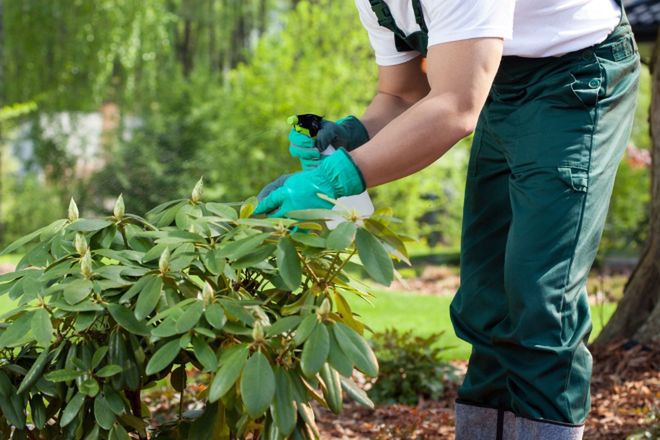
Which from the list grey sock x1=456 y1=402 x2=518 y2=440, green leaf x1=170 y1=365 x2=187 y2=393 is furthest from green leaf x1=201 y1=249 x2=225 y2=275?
grey sock x1=456 y1=402 x2=518 y2=440

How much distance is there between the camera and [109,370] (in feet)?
5.67

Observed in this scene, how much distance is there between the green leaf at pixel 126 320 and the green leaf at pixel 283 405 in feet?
0.87

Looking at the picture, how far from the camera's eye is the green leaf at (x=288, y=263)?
1.64 meters

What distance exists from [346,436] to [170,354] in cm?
162

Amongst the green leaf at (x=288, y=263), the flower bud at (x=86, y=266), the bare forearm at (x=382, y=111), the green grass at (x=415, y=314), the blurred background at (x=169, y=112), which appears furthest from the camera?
the blurred background at (x=169, y=112)

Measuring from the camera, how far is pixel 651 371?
3686 mm

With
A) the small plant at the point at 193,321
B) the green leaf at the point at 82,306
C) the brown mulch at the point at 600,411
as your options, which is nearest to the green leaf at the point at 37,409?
the small plant at the point at 193,321

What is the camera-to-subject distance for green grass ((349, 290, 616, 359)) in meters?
5.73

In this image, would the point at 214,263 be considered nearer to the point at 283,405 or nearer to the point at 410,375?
the point at 283,405

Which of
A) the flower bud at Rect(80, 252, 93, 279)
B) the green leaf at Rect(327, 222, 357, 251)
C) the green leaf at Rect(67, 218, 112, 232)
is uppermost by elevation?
the green leaf at Rect(327, 222, 357, 251)

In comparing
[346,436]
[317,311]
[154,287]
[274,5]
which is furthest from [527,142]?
[274,5]

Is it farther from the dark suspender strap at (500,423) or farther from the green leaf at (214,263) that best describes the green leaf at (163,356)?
the dark suspender strap at (500,423)

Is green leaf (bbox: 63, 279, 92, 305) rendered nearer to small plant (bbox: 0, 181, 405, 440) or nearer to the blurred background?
small plant (bbox: 0, 181, 405, 440)

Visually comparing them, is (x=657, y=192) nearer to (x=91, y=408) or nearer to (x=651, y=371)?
(x=651, y=371)
